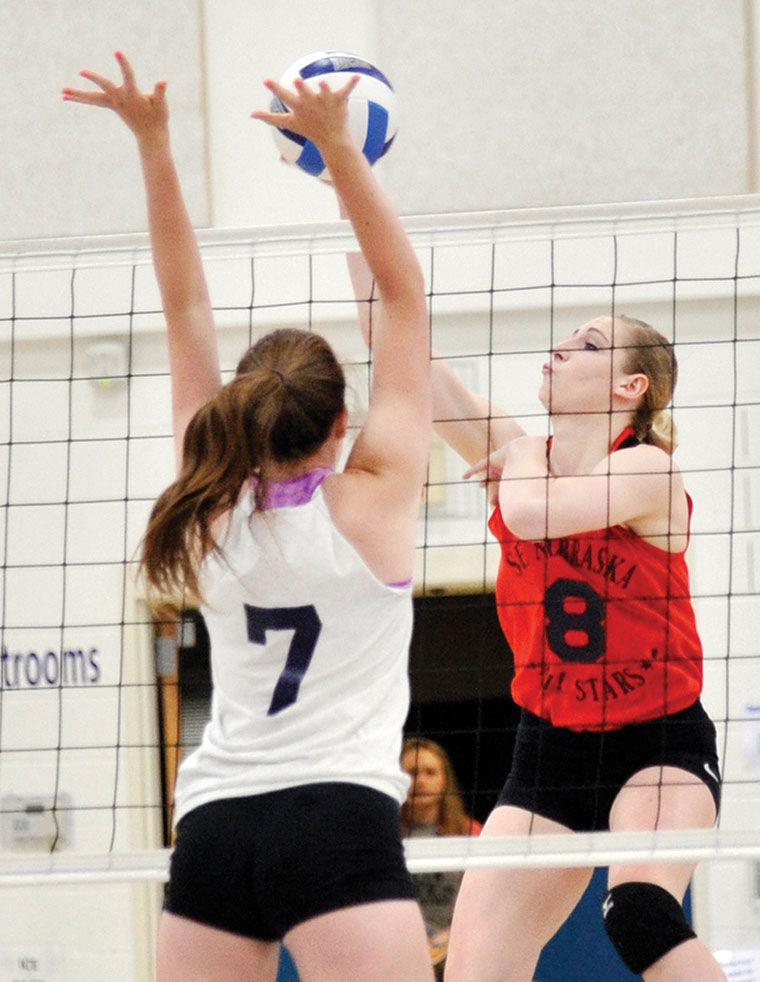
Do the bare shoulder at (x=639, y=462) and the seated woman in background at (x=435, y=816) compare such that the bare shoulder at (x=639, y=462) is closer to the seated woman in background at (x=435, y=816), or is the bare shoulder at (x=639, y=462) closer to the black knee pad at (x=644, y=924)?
the black knee pad at (x=644, y=924)

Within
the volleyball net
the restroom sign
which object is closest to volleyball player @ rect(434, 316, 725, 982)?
the volleyball net

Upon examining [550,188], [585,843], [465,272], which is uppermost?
[550,188]

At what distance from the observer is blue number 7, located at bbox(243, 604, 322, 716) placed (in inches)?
72.6

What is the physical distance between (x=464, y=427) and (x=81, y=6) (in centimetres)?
342

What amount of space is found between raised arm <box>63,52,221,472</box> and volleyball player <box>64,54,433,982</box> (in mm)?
211

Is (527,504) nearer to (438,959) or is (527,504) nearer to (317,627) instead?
→ (317,627)

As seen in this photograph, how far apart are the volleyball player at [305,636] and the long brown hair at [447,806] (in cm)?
343

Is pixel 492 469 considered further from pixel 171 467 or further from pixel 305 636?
pixel 171 467

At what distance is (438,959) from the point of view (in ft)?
17.5

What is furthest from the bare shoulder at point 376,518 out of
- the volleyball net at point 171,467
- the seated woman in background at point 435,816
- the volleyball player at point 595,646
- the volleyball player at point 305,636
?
the seated woman in background at point 435,816

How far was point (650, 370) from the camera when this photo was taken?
296 centimetres

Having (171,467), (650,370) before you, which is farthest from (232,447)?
(171,467)

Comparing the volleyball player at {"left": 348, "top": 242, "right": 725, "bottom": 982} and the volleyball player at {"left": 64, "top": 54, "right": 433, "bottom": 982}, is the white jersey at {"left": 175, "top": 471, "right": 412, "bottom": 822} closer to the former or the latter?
the volleyball player at {"left": 64, "top": 54, "right": 433, "bottom": 982}

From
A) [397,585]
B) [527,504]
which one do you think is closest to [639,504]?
[527,504]
